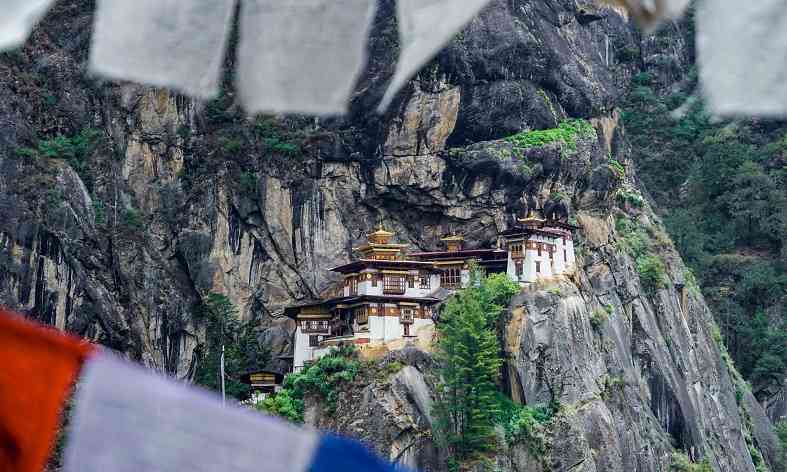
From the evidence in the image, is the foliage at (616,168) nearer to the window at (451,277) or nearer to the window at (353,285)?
the window at (451,277)

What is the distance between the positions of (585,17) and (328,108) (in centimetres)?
3574

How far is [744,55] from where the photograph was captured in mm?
2518

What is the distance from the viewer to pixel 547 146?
101 ft

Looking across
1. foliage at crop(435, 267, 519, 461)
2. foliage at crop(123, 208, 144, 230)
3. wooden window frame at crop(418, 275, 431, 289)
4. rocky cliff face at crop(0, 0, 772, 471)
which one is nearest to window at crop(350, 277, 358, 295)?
wooden window frame at crop(418, 275, 431, 289)

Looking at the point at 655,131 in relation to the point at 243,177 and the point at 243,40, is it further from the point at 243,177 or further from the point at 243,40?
the point at 243,40

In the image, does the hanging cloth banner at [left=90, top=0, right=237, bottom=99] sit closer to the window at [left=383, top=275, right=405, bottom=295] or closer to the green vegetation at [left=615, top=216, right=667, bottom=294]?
the window at [left=383, top=275, right=405, bottom=295]

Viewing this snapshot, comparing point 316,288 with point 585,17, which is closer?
point 316,288

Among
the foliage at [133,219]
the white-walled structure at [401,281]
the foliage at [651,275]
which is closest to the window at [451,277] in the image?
the white-walled structure at [401,281]

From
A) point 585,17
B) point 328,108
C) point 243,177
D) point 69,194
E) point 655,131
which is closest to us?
point 328,108

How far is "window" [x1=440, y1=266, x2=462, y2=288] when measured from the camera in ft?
94.1

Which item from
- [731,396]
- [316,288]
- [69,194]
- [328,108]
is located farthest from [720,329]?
[328,108]

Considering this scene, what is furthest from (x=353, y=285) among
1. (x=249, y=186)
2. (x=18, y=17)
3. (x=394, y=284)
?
(x=18, y=17)

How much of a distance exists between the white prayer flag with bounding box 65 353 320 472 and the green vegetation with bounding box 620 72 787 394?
3273 centimetres

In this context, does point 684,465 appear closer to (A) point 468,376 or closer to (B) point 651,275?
(B) point 651,275
